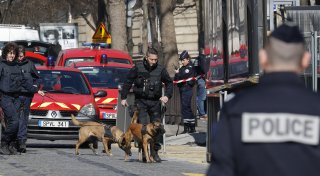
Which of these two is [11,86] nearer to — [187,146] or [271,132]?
[187,146]

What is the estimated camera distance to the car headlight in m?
21.8

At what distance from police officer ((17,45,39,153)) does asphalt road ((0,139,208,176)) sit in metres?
0.28

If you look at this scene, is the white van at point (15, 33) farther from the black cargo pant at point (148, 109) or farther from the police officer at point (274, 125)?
the police officer at point (274, 125)

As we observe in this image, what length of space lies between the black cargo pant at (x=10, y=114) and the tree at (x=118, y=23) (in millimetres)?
19426

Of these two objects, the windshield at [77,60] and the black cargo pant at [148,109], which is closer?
the black cargo pant at [148,109]

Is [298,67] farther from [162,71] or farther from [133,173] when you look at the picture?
[162,71]

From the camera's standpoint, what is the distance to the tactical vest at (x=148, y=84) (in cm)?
1741

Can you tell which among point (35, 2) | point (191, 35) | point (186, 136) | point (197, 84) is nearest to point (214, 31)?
point (186, 136)

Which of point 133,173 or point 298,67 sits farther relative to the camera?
point 133,173

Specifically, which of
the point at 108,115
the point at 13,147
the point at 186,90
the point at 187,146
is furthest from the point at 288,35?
the point at 186,90

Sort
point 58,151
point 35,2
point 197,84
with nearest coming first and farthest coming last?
1. point 58,151
2. point 197,84
3. point 35,2

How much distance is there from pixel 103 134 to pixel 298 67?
1394 cm

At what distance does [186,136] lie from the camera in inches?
948

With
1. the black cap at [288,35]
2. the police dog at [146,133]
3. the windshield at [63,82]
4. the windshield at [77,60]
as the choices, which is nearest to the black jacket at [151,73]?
the police dog at [146,133]
